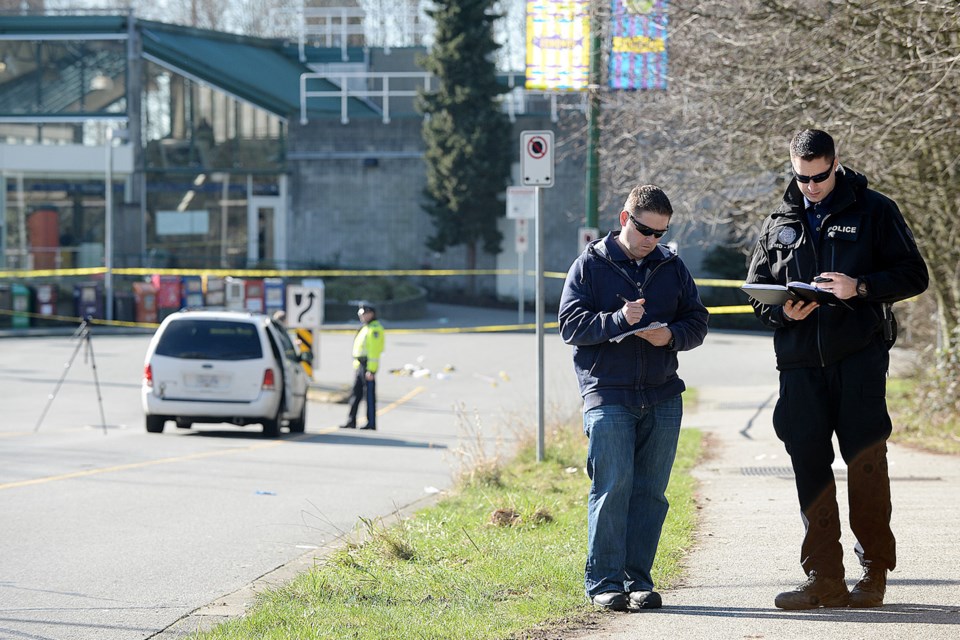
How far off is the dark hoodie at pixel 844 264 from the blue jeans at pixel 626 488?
639 millimetres

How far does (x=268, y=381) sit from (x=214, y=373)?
2.22 feet

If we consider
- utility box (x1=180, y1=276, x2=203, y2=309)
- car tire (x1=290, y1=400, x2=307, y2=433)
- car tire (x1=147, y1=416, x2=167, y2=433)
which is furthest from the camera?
utility box (x1=180, y1=276, x2=203, y2=309)

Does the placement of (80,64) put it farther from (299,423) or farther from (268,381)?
(268,381)

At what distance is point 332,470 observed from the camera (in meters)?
13.8

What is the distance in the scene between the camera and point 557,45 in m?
18.0

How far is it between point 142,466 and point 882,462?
9.15 meters

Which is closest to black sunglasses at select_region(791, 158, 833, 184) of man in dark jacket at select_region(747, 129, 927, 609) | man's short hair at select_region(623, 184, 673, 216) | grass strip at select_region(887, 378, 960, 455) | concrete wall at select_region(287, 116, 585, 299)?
man in dark jacket at select_region(747, 129, 927, 609)

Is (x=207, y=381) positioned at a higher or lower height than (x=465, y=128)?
lower

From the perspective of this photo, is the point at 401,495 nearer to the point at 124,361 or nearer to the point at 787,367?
the point at 787,367

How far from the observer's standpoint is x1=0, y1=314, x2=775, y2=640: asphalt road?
743 cm

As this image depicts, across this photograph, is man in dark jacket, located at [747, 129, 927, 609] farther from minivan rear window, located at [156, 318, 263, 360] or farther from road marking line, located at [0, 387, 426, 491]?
minivan rear window, located at [156, 318, 263, 360]

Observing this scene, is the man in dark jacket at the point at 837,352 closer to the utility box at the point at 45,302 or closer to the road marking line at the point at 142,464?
the road marking line at the point at 142,464

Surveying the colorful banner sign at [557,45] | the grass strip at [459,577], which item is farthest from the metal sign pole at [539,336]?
the colorful banner sign at [557,45]

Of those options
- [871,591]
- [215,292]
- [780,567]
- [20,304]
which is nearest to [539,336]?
[780,567]
